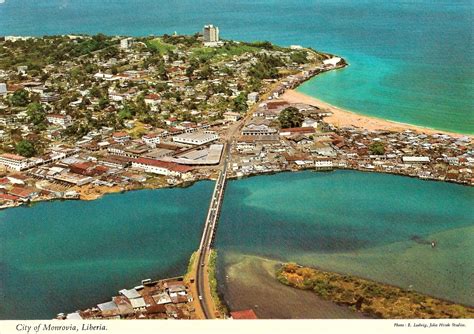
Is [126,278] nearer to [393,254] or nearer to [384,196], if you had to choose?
[393,254]

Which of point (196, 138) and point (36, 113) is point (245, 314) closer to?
point (196, 138)

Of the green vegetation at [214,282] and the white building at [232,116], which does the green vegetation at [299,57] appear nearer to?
the white building at [232,116]

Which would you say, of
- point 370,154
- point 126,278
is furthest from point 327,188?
point 126,278

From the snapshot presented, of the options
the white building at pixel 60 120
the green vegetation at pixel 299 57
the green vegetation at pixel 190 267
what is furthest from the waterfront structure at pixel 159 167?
the green vegetation at pixel 299 57

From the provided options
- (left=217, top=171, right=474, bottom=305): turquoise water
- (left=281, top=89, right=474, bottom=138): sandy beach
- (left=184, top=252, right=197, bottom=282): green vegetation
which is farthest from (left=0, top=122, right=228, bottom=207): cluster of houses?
(left=281, top=89, right=474, bottom=138): sandy beach

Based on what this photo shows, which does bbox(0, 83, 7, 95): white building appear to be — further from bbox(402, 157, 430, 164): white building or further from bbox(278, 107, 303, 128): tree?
bbox(402, 157, 430, 164): white building

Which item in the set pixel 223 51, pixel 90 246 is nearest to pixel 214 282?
pixel 90 246
